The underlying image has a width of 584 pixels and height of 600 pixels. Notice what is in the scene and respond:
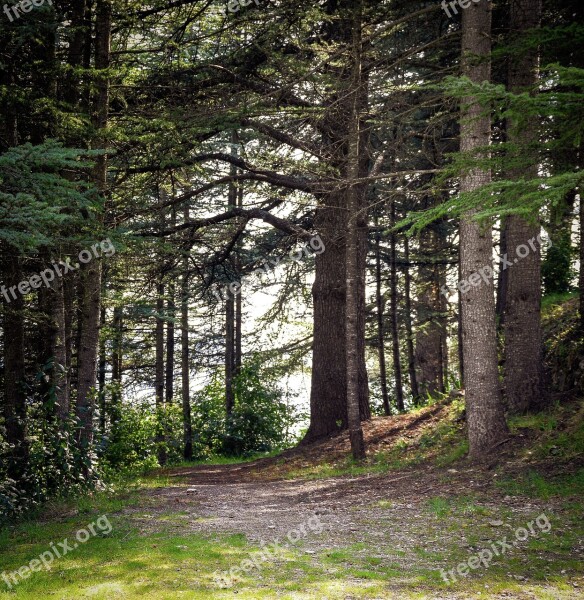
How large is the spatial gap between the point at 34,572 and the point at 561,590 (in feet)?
15.5

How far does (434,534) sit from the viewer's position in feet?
22.0

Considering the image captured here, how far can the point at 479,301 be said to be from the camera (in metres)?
9.24

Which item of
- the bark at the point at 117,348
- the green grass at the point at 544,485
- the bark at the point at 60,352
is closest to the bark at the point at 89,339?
the bark at the point at 60,352

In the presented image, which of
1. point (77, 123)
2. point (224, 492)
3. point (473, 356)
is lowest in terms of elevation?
point (224, 492)

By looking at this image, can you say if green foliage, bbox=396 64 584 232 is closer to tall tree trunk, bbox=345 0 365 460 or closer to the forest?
the forest

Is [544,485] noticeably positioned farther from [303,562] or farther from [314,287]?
[314,287]

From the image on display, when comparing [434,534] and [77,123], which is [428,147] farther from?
[434,534]

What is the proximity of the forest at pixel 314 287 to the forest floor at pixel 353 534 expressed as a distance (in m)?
0.04

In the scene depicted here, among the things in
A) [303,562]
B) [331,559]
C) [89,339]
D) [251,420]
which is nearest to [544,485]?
[331,559]

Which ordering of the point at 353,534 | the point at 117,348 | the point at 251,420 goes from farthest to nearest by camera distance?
the point at 117,348 < the point at 251,420 < the point at 353,534

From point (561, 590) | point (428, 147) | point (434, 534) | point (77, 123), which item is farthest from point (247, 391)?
point (561, 590)

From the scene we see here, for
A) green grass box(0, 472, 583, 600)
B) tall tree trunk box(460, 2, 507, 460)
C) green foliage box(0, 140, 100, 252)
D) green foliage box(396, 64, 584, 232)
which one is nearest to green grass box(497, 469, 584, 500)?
green grass box(0, 472, 583, 600)

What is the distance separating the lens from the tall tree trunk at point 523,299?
9.89 metres

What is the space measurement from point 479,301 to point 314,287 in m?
6.24
